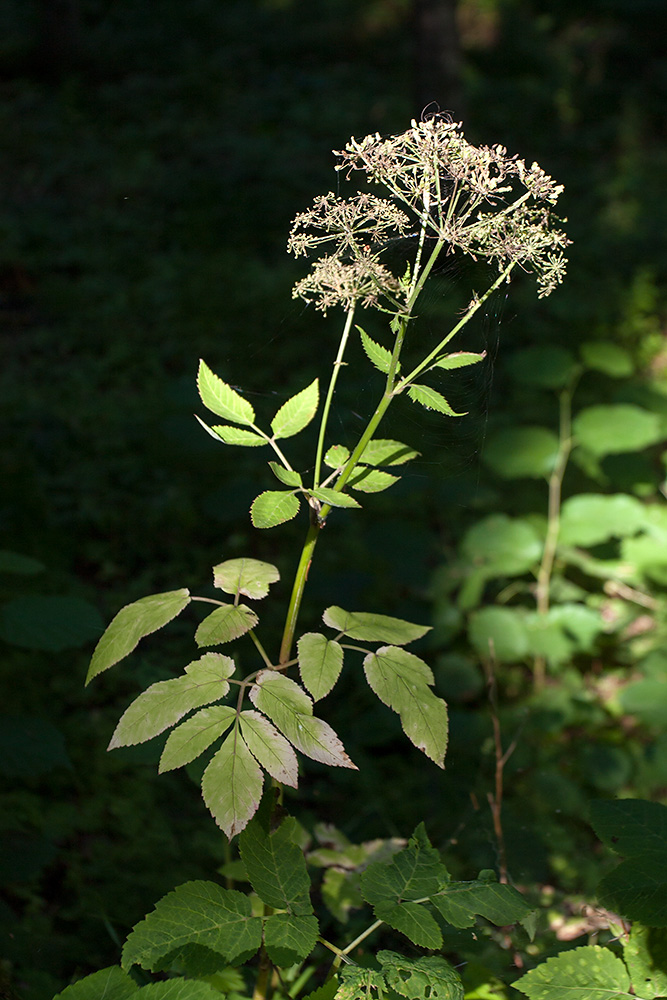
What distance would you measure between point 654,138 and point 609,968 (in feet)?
29.2

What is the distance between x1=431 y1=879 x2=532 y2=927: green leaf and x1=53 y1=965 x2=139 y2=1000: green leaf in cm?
40

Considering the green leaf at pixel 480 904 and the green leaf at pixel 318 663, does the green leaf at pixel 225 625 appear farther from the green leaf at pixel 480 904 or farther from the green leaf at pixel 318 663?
the green leaf at pixel 480 904

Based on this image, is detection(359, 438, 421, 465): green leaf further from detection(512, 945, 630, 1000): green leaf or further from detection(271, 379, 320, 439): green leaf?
detection(512, 945, 630, 1000): green leaf

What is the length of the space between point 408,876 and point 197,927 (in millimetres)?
289

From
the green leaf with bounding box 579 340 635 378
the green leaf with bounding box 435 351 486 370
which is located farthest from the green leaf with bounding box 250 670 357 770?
the green leaf with bounding box 579 340 635 378

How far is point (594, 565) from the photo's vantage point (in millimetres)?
2865

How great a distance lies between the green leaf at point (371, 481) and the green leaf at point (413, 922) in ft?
1.78

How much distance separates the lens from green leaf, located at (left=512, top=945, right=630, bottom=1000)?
39.1 inches

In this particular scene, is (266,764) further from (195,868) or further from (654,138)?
(654,138)

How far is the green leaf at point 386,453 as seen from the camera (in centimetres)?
107

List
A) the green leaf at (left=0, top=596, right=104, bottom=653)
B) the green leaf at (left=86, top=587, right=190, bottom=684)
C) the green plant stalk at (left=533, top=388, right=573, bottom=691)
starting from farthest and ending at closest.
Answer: the green plant stalk at (left=533, top=388, right=573, bottom=691)
the green leaf at (left=0, top=596, right=104, bottom=653)
the green leaf at (left=86, top=587, right=190, bottom=684)

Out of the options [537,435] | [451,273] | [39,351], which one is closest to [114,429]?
[39,351]

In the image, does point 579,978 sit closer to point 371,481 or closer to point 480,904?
point 480,904

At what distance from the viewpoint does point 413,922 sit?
0.96 meters
